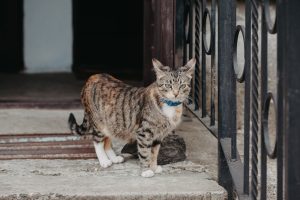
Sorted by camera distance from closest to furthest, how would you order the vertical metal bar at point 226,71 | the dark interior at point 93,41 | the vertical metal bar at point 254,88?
Answer: the vertical metal bar at point 254,88 → the vertical metal bar at point 226,71 → the dark interior at point 93,41

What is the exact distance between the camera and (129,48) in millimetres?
8766

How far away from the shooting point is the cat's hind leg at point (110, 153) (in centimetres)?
434

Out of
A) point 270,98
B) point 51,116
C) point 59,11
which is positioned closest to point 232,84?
point 270,98

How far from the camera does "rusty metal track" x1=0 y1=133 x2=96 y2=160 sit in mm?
4434

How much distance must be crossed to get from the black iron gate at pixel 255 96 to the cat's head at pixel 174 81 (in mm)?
94

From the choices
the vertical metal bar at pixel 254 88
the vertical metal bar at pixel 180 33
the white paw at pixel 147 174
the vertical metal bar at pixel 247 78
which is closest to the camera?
the vertical metal bar at pixel 254 88

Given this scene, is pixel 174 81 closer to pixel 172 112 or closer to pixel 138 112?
pixel 172 112

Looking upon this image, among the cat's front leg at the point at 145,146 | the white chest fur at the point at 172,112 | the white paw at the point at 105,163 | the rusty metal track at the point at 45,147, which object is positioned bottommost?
the white paw at the point at 105,163

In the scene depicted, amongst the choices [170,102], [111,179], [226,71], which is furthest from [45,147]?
[226,71]

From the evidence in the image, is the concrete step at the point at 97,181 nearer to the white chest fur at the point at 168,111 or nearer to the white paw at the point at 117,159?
the white paw at the point at 117,159

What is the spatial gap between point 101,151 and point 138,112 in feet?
1.08

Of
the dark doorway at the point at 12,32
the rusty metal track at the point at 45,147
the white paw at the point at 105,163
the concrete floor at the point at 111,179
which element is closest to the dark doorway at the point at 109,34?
the dark doorway at the point at 12,32

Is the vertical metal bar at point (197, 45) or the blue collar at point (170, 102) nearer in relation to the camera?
the blue collar at point (170, 102)

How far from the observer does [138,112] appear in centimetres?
428
